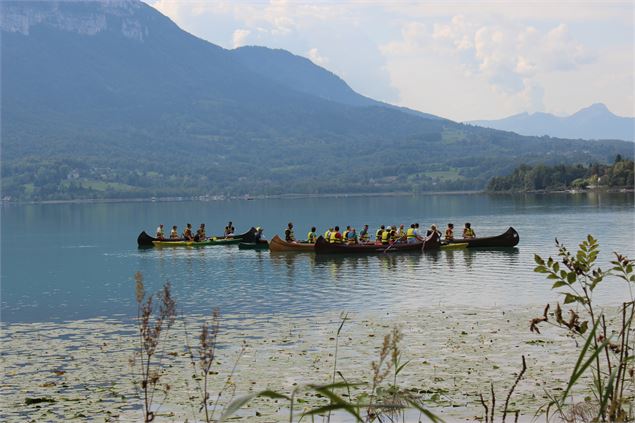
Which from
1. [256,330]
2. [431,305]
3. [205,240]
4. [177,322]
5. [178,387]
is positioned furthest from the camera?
[205,240]

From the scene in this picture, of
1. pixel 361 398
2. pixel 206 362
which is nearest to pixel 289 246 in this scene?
pixel 361 398

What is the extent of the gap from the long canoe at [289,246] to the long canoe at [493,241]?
9.23m

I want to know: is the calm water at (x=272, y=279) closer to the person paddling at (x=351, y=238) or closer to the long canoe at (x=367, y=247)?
the long canoe at (x=367, y=247)

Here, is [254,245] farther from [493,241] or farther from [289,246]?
[493,241]

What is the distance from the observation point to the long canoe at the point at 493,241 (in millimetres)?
55469

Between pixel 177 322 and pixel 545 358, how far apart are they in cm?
1329

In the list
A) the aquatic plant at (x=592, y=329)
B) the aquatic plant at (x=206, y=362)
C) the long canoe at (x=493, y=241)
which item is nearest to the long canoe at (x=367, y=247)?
the long canoe at (x=493, y=241)

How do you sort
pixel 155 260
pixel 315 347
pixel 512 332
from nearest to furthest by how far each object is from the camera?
pixel 315 347 < pixel 512 332 < pixel 155 260

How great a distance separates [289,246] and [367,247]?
20.0ft

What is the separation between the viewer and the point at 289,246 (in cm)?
5634

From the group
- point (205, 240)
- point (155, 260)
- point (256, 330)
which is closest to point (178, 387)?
point (256, 330)

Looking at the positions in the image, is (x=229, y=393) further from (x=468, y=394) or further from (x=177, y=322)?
(x=177, y=322)

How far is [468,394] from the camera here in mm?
17094

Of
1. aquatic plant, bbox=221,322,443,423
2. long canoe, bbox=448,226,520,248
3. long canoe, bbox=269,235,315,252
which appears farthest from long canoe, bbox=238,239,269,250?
aquatic plant, bbox=221,322,443,423
